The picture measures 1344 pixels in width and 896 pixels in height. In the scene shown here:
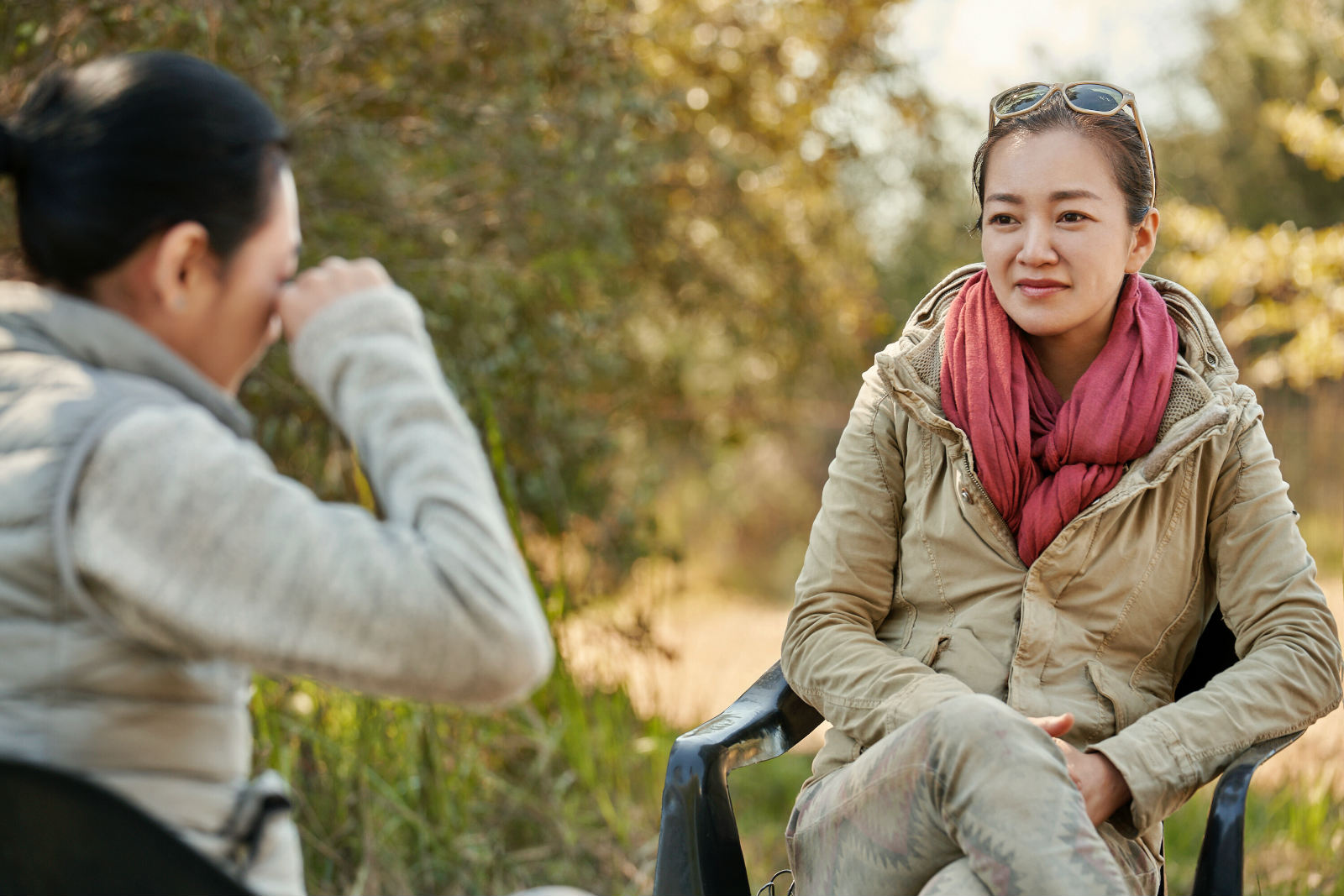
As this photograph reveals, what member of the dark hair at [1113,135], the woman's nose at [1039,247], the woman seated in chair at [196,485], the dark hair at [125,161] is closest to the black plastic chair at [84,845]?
the woman seated in chair at [196,485]

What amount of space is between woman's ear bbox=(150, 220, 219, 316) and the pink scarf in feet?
4.08

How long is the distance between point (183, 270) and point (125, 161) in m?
0.11

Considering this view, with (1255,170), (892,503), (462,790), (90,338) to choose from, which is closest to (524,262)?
(462,790)

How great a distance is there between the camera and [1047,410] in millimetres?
2074

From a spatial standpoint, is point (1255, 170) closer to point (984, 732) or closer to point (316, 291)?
point (984, 732)

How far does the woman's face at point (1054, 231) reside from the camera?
200 cm

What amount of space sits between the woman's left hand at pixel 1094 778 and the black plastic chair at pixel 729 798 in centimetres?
13

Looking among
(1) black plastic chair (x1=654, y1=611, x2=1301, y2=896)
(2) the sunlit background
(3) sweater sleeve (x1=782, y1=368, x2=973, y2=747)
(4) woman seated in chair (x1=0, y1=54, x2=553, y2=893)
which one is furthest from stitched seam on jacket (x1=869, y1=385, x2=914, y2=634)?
(4) woman seated in chair (x1=0, y1=54, x2=553, y2=893)

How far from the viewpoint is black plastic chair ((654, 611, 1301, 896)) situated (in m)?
1.65

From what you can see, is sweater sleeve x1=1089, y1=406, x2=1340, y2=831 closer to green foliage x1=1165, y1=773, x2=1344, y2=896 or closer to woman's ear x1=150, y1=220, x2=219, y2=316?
green foliage x1=1165, y1=773, x2=1344, y2=896

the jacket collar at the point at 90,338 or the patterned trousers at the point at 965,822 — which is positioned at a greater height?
the jacket collar at the point at 90,338

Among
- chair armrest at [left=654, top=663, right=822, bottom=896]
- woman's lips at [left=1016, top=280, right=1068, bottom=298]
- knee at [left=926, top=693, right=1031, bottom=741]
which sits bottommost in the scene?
chair armrest at [left=654, top=663, right=822, bottom=896]

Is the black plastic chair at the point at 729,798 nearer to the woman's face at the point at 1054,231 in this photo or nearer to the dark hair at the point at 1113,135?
the woman's face at the point at 1054,231

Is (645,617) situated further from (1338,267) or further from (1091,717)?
(1338,267)
